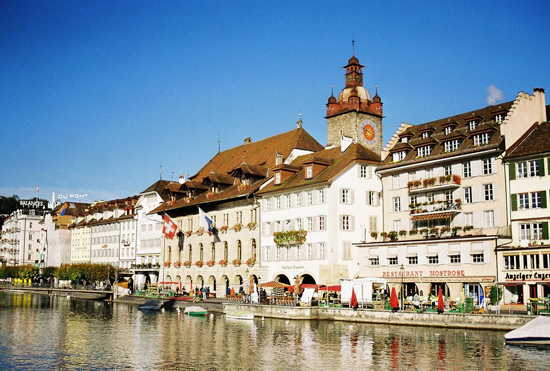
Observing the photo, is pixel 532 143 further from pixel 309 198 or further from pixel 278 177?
pixel 278 177

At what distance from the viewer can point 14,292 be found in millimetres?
112875

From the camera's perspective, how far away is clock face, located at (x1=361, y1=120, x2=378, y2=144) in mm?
82875

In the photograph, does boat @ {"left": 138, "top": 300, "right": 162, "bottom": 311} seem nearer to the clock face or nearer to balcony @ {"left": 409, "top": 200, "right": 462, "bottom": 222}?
balcony @ {"left": 409, "top": 200, "right": 462, "bottom": 222}

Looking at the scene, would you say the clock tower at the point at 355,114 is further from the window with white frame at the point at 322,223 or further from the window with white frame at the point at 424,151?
the window with white frame at the point at 424,151

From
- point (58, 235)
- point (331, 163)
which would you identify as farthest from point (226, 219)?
point (58, 235)

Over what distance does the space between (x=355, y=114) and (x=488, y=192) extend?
33.9 metres

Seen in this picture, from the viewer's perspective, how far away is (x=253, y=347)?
123ft

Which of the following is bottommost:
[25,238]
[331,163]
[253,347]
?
[253,347]

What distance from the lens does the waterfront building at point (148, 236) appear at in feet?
306

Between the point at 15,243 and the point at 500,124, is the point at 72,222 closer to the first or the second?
the point at 15,243

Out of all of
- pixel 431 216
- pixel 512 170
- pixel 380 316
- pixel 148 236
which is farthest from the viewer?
pixel 148 236

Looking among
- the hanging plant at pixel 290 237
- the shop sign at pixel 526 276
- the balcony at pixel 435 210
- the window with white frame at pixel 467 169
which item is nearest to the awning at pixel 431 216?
the balcony at pixel 435 210

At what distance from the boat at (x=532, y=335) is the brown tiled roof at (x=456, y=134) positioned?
16612mm

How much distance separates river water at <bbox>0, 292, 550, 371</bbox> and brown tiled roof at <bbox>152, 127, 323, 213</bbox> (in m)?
21.4
